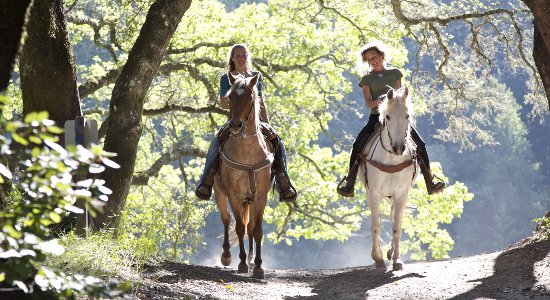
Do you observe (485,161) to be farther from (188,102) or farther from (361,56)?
(361,56)

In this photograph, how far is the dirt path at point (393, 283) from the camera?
4309mm

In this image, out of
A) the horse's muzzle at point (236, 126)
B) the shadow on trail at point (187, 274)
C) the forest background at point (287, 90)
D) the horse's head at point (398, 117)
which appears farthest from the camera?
the forest background at point (287, 90)

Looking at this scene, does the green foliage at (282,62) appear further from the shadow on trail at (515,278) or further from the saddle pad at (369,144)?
the shadow on trail at (515,278)

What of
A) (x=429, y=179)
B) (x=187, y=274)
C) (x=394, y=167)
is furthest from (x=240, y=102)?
(x=429, y=179)

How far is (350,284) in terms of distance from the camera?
19.4 ft

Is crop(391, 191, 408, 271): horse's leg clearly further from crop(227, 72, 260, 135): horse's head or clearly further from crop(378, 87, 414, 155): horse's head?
crop(227, 72, 260, 135): horse's head

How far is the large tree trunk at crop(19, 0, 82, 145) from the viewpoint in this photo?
216 inches

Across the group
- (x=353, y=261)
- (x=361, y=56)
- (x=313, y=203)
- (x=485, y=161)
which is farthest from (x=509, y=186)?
(x=361, y=56)

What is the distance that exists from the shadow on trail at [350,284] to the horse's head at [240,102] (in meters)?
1.98

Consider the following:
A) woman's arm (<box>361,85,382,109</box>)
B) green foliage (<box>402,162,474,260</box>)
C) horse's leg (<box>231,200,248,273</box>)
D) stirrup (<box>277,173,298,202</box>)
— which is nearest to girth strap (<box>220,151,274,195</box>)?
horse's leg (<box>231,200,248,273</box>)

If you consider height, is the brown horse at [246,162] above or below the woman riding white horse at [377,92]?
below

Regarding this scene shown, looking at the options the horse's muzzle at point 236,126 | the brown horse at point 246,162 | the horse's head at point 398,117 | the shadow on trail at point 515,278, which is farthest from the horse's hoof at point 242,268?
the shadow on trail at point 515,278

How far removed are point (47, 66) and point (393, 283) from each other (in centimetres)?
475

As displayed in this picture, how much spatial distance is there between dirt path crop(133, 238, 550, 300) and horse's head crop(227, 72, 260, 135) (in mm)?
1696
